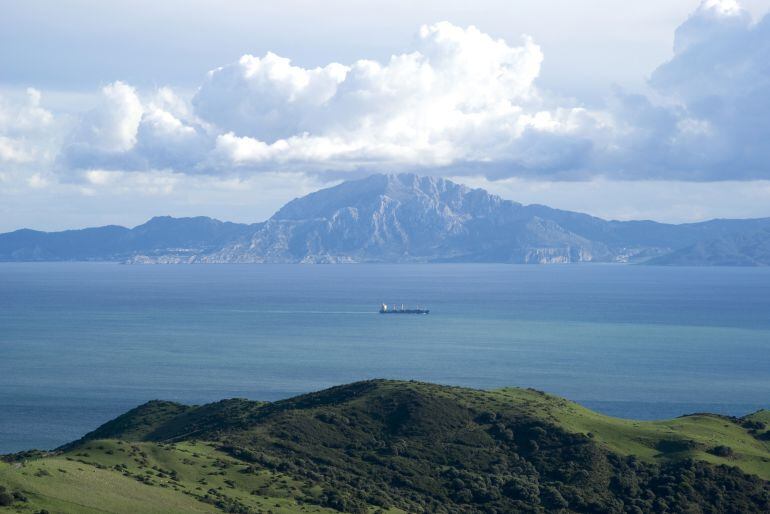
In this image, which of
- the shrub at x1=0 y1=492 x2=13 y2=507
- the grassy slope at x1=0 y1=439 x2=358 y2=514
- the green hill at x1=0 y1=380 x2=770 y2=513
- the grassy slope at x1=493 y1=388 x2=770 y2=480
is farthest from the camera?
the grassy slope at x1=493 y1=388 x2=770 y2=480

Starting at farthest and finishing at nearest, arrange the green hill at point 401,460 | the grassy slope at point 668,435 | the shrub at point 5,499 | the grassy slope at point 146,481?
the grassy slope at point 668,435 → the green hill at point 401,460 → the grassy slope at point 146,481 → the shrub at point 5,499

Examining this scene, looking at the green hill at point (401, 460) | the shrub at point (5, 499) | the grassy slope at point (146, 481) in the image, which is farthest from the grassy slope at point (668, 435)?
the shrub at point (5, 499)

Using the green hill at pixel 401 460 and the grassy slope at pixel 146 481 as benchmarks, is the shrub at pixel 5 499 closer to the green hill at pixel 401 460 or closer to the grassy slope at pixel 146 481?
the green hill at pixel 401 460

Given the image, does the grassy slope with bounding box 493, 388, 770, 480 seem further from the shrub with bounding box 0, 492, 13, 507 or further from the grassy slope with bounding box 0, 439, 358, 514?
the shrub with bounding box 0, 492, 13, 507

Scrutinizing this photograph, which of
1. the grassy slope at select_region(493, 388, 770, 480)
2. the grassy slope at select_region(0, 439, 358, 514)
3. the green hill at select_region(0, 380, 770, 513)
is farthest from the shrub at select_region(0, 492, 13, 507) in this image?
the grassy slope at select_region(493, 388, 770, 480)

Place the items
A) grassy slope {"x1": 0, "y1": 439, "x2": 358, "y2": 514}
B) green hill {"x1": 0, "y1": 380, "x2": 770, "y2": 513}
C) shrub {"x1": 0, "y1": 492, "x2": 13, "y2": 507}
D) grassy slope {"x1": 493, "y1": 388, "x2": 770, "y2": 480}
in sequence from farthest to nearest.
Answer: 1. grassy slope {"x1": 493, "y1": 388, "x2": 770, "y2": 480}
2. green hill {"x1": 0, "y1": 380, "x2": 770, "y2": 513}
3. grassy slope {"x1": 0, "y1": 439, "x2": 358, "y2": 514}
4. shrub {"x1": 0, "y1": 492, "x2": 13, "y2": 507}

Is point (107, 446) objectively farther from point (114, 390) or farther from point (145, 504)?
point (114, 390)

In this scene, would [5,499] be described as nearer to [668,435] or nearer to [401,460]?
[401,460]

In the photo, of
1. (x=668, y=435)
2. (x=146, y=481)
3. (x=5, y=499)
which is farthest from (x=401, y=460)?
(x=5, y=499)

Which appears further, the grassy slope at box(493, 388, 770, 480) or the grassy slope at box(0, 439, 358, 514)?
the grassy slope at box(493, 388, 770, 480)
